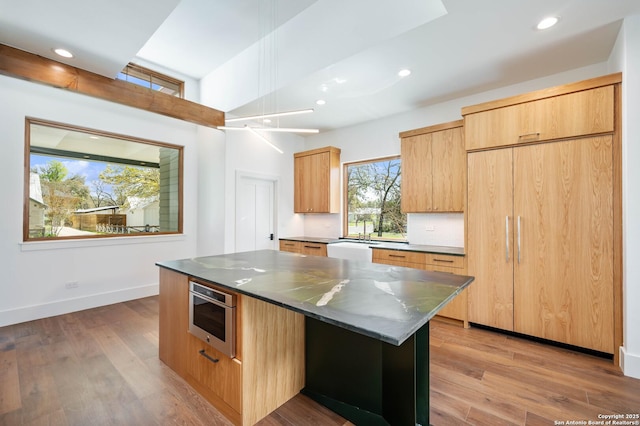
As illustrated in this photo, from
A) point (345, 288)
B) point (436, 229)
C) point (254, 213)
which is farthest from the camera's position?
point (254, 213)

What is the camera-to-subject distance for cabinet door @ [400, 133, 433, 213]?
3828 millimetres

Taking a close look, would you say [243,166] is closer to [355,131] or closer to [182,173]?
[182,173]

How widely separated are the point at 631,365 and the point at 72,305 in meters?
5.84

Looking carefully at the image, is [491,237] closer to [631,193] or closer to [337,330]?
[631,193]

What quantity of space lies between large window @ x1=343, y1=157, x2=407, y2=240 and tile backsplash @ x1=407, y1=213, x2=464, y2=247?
0.25 metres

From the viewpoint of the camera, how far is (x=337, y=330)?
1834mm

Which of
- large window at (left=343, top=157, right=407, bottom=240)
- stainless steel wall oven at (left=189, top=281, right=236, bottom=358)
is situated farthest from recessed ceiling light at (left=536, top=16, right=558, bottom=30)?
stainless steel wall oven at (left=189, top=281, right=236, bottom=358)

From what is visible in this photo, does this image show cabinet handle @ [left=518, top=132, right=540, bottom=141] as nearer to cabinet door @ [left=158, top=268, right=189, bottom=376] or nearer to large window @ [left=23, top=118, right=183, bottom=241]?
cabinet door @ [left=158, top=268, right=189, bottom=376]

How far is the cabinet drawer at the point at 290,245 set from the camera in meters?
4.94

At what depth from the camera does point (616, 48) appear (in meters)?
2.55

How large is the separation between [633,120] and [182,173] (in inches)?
213

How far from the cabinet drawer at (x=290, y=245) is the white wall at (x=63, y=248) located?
1.67 m

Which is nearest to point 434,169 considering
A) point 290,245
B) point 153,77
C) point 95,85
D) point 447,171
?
point 447,171

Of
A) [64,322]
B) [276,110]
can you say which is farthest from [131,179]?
[276,110]
